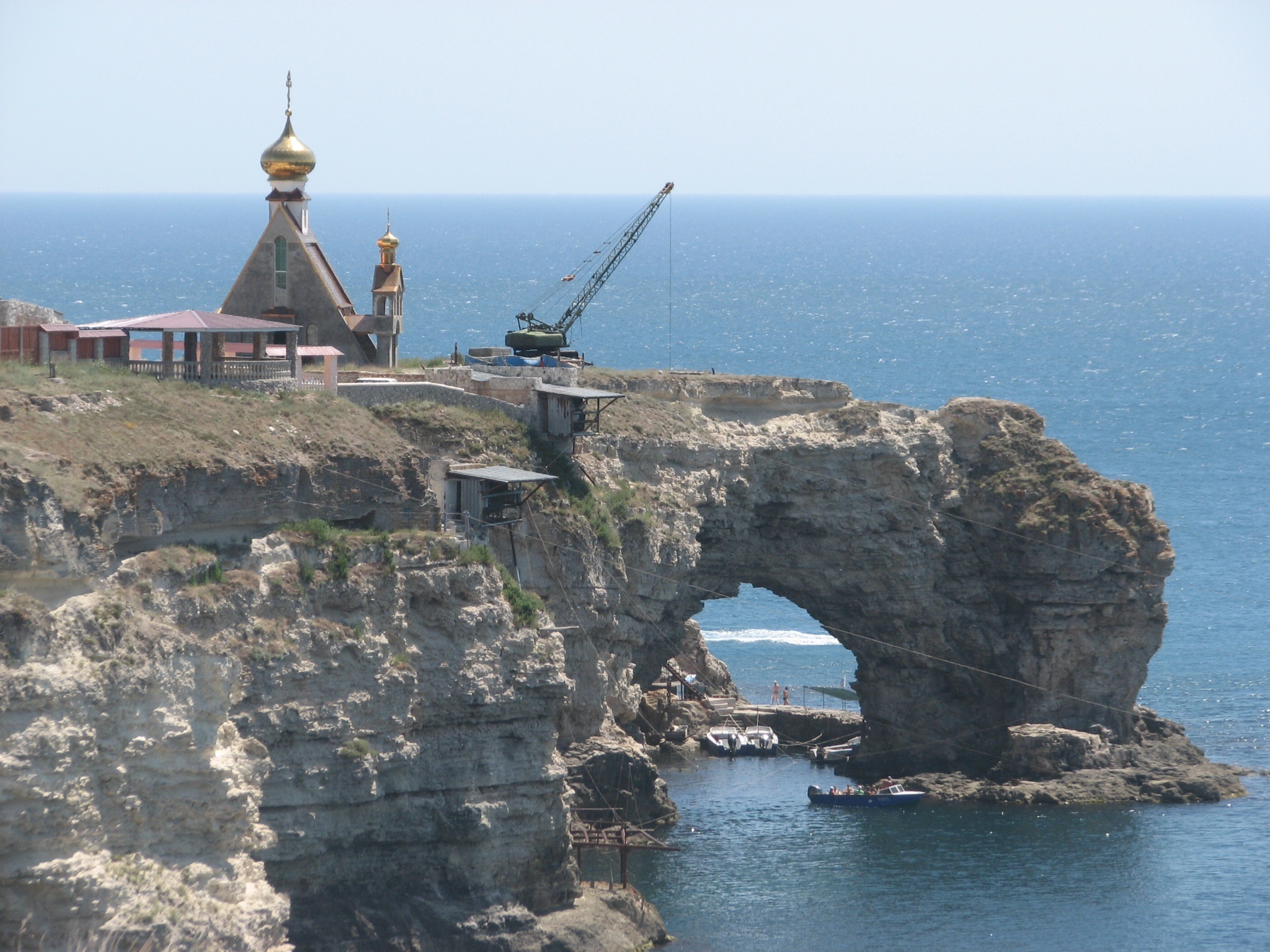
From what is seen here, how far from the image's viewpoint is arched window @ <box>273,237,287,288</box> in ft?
289

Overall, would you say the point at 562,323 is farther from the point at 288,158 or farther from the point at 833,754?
the point at 833,754

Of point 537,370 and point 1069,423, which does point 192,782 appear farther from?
point 1069,423

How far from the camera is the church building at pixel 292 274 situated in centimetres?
8806

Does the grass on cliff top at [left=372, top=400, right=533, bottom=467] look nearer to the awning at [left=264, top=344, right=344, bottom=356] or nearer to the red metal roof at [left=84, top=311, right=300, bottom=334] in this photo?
the awning at [left=264, top=344, right=344, bottom=356]

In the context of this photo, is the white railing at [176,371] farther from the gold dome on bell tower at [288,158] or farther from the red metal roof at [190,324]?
the gold dome on bell tower at [288,158]

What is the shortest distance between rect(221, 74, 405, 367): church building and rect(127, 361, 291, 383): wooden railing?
13.9 metres

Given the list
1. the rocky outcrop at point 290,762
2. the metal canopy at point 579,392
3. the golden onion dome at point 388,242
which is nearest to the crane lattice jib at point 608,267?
the golden onion dome at point 388,242

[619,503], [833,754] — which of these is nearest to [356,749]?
[619,503]

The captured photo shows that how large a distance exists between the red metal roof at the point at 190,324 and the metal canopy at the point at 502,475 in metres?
8.89

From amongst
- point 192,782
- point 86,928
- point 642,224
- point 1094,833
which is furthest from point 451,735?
point 642,224

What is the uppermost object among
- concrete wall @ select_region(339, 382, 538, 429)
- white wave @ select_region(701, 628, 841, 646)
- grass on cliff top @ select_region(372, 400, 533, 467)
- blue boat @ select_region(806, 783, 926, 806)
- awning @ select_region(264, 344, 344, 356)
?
awning @ select_region(264, 344, 344, 356)

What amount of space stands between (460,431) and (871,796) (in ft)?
79.2

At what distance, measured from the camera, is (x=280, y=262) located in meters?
88.4

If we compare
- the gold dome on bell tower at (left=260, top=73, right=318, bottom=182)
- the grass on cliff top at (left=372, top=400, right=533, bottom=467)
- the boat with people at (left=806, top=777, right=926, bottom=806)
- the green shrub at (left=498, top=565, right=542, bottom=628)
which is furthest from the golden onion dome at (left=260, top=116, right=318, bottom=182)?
the boat with people at (left=806, top=777, right=926, bottom=806)
